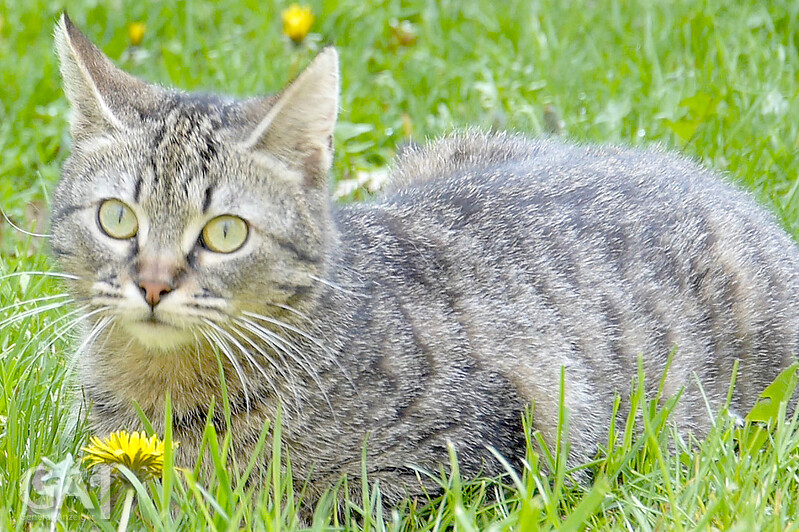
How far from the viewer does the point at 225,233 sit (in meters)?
2.88

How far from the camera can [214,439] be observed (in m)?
2.60

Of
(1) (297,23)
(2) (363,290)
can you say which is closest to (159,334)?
(2) (363,290)

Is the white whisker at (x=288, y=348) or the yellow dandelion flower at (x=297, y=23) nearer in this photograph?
the white whisker at (x=288, y=348)

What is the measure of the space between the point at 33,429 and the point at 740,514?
1.96 metres

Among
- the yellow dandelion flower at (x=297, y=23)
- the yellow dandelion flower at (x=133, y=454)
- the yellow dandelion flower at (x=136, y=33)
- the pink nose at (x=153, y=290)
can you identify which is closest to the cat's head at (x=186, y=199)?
the pink nose at (x=153, y=290)

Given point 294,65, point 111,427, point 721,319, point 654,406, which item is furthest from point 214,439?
point 294,65

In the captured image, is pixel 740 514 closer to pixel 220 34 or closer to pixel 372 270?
pixel 372 270

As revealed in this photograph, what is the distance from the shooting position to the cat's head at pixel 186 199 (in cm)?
281

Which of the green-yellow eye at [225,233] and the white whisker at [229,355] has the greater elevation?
the green-yellow eye at [225,233]

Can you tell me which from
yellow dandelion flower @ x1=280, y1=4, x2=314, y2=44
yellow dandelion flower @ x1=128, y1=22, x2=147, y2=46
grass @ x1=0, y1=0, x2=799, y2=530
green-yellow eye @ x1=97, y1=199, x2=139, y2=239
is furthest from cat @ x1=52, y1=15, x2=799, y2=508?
yellow dandelion flower @ x1=128, y1=22, x2=147, y2=46

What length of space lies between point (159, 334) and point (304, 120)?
27.3 inches

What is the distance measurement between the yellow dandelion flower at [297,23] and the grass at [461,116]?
14cm

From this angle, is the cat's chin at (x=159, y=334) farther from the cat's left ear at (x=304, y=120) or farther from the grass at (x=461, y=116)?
the cat's left ear at (x=304, y=120)

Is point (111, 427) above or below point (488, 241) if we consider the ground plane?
below
